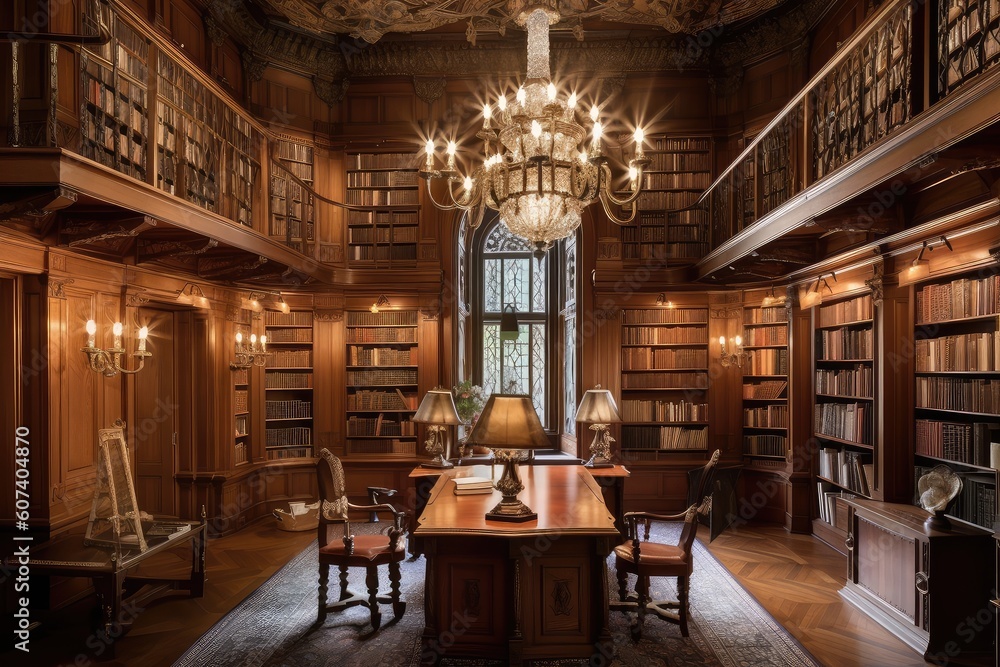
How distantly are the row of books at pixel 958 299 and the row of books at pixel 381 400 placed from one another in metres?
5.43

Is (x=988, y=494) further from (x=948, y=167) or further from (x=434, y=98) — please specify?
(x=434, y=98)

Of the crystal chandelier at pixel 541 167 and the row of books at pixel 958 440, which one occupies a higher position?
the crystal chandelier at pixel 541 167

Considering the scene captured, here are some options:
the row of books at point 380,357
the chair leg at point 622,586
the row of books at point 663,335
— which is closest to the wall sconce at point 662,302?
the row of books at point 663,335

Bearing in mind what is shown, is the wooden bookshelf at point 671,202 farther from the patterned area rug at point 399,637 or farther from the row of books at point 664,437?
the patterned area rug at point 399,637

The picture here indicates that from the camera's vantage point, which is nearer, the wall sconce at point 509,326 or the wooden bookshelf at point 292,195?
the wooden bookshelf at point 292,195

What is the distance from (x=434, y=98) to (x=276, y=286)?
10.3ft

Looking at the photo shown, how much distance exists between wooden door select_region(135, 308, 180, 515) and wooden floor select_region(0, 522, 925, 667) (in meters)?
0.85

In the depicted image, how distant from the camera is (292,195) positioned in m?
7.84

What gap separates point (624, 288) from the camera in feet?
25.7

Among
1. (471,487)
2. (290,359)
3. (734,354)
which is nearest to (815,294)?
(734,354)

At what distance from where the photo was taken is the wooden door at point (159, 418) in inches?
259

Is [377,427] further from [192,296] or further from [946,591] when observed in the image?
[946,591]

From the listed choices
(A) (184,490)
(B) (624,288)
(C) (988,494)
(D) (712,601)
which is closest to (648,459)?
(B) (624,288)

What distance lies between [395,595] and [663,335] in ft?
15.4
